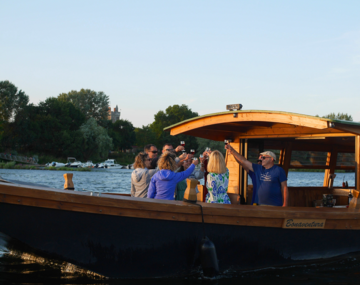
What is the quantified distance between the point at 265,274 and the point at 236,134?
373cm

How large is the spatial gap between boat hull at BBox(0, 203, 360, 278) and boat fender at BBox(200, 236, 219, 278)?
0.22 metres

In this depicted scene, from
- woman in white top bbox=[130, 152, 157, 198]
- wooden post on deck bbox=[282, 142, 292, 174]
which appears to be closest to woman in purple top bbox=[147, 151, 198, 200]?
woman in white top bbox=[130, 152, 157, 198]

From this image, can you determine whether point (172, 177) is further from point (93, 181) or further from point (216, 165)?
point (93, 181)

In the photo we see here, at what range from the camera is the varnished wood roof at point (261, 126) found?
6.14 metres

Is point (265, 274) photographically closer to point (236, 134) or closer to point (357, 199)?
point (357, 199)

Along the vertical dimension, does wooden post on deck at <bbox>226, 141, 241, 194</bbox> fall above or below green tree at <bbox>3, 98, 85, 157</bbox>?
below

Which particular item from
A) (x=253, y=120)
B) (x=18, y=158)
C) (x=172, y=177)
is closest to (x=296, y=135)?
(x=253, y=120)

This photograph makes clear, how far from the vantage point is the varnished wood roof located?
6.14 m

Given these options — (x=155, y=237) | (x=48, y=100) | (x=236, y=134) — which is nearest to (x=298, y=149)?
(x=236, y=134)

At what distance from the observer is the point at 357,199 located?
19.1 feet

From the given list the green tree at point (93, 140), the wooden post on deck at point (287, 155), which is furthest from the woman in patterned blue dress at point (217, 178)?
the green tree at point (93, 140)

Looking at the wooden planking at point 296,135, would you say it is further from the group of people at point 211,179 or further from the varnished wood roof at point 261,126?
the group of people at point 211,179

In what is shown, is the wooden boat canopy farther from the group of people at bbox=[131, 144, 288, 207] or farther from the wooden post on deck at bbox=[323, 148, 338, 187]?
the group of people at bbox=[131, 144, 288, 207]

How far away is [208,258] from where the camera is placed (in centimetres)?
454
